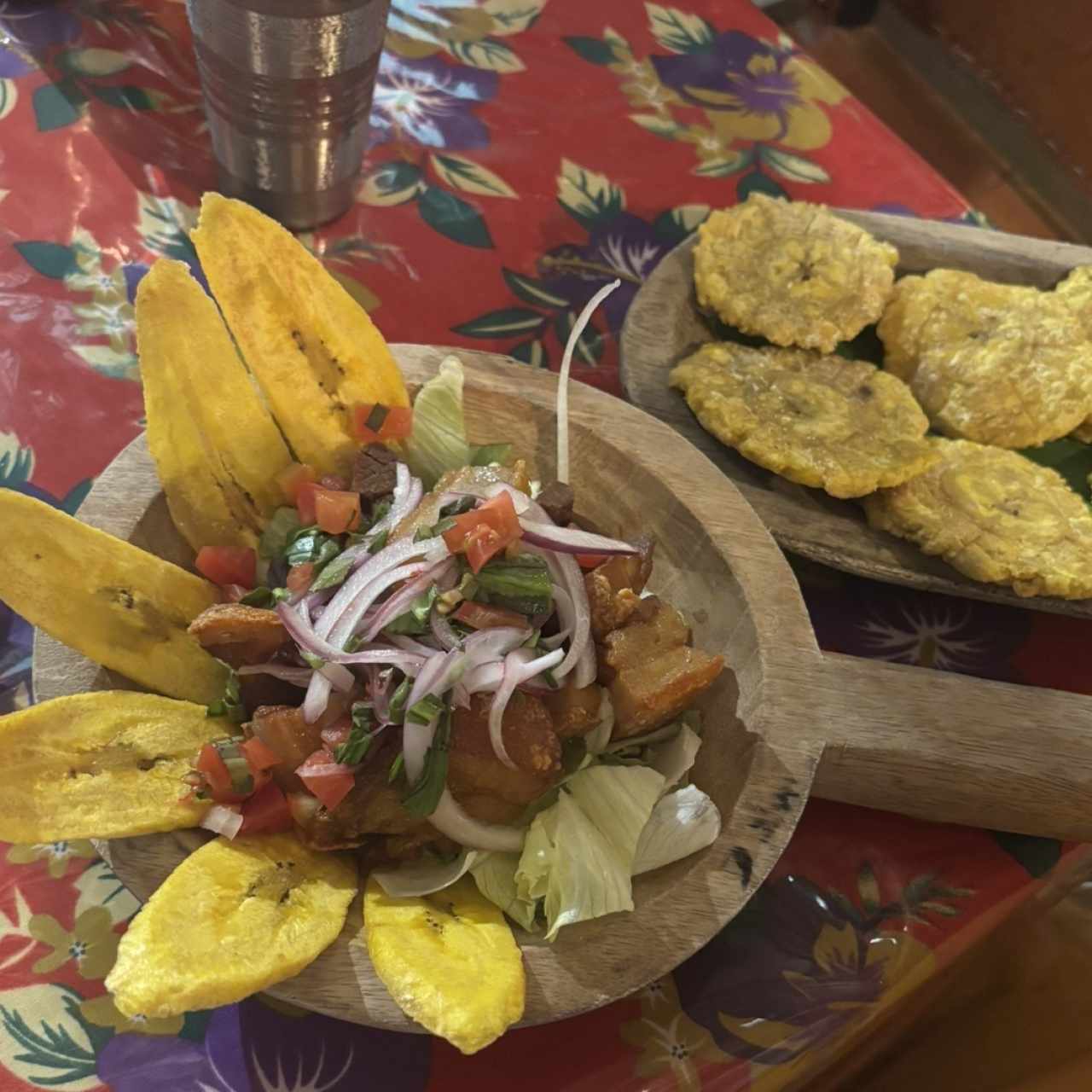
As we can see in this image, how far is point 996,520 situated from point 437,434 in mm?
963

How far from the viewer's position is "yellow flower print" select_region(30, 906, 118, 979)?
130 cm

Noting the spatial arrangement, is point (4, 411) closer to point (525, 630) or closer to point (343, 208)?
point (343, 208)

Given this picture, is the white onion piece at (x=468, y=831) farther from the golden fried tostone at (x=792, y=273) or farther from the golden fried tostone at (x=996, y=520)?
the golden fried tostone at (x=792, y=273)

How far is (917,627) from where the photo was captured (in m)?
1.82

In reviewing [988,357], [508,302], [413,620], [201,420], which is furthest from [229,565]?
[988,357]

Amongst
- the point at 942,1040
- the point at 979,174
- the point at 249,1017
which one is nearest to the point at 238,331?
the point at 249,1017

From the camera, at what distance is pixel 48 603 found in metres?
1.15

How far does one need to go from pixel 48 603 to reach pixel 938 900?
50.4 inches

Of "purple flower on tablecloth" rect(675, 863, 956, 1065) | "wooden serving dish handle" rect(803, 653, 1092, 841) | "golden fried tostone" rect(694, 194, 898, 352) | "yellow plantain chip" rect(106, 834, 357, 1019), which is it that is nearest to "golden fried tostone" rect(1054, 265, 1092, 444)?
"golden fried tostone" rect(694, 194, 898, 352)

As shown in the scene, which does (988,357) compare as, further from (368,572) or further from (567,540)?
(368,572)

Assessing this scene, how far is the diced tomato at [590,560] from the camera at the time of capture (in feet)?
4.31

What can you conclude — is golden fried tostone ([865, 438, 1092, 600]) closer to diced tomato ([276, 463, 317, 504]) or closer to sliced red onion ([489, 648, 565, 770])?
sliced red onion ([489, 648, 565, 770])

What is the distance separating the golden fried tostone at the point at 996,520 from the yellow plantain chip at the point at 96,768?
3.83 ft

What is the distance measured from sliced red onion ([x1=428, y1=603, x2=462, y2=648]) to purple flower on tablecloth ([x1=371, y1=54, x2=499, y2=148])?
1608mm
